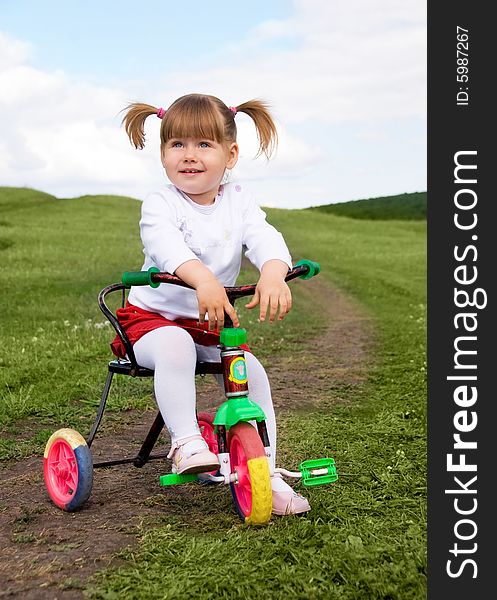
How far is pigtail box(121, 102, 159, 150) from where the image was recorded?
4852 mm

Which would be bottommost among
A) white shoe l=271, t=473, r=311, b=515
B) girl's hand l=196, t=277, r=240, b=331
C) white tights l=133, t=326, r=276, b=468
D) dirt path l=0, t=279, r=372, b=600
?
dirt path l=0, t=279, r=372, b=600

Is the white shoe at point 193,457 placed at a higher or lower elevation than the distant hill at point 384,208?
lower

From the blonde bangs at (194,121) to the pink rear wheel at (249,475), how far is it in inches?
61.7

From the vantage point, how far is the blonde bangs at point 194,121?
14.6 ft

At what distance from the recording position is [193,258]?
4.20m

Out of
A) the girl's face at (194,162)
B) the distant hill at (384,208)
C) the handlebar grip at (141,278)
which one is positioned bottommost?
the handlebar grip at (141,278)

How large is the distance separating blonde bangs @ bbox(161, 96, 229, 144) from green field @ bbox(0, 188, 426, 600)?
2023 mm

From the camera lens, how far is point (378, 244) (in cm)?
3378

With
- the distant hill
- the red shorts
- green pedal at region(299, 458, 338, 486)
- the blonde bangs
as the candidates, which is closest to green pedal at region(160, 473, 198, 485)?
green pedal at region(299, 458, 338, 486)

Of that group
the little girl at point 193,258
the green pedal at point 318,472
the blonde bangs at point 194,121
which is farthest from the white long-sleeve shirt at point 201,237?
the green pedal at point 318,472

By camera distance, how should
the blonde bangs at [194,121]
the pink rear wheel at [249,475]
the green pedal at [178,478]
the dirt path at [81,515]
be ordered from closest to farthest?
1. the dirt path at [81,515]
2. the pink rear wheel at [249,475]
3. the green pedal at [178,478]
4. the blonde bangs at [194,121]

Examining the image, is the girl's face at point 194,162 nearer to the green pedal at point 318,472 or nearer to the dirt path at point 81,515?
the green pedal at point 318,472

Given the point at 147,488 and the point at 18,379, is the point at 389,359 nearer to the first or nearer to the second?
the point at 18,379

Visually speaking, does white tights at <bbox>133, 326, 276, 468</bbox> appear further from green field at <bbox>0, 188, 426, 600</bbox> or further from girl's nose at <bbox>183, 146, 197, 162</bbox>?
girl's nose at <bbox>183, 146, 197, 162</bbox>
